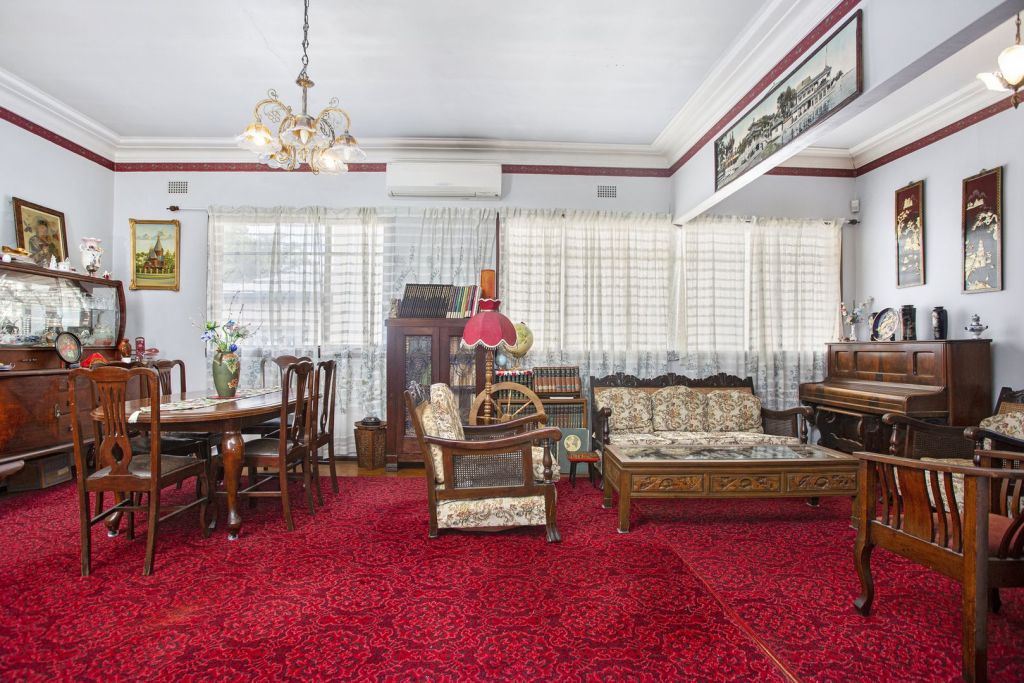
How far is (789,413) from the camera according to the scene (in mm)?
4633

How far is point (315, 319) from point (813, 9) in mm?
4885

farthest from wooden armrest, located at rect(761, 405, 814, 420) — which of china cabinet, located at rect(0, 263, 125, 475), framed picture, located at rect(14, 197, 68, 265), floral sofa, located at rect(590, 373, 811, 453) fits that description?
framed picture, located at rect(14, 197, 68, 265)

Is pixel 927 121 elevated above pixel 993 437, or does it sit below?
above

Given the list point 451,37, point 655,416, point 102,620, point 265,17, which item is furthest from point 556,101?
point 102,620

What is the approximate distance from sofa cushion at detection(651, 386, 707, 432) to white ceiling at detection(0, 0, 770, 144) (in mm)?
2595

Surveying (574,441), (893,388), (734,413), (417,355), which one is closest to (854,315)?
(893,388)

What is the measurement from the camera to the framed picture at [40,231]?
4.55 m

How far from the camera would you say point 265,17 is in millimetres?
3412

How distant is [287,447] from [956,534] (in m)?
3.53

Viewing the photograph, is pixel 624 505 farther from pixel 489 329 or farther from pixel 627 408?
pixel 627 408

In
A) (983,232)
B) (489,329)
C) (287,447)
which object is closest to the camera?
(287,447)

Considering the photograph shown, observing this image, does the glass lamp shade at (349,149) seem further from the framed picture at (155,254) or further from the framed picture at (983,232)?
the framed picture at (983,232)

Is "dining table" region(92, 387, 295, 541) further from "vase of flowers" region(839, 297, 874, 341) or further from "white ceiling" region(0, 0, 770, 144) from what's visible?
"vase of flowers" region(839, 297, 874, 341)

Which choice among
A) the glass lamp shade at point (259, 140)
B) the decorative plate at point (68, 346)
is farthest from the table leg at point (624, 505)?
the decorative plate at point (68, 346)
